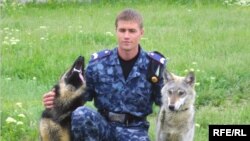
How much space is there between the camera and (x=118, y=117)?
5547 mm

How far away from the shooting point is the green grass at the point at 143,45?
23.1ft

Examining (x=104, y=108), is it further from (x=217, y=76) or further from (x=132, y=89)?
(x=217, y=76)

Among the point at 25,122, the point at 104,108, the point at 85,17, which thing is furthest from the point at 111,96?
the point at 85,17

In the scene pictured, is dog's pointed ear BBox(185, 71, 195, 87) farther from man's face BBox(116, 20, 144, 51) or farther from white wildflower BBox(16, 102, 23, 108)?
white wildflower BBox(16, 102, 23, 108)

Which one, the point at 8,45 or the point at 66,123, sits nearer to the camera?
the point at 66,123

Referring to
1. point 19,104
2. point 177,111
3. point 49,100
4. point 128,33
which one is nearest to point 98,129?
point 49,100

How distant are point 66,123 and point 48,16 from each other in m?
7.80

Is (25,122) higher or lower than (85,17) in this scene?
lower

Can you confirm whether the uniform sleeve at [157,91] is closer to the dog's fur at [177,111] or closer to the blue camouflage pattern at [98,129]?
the dog's fur at [177,111]

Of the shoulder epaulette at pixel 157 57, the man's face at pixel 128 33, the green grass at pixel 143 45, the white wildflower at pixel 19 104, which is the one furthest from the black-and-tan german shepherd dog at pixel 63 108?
the white wildflower at pixel 19 104

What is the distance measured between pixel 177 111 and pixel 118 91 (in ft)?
2.10

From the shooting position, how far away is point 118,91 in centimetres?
551
